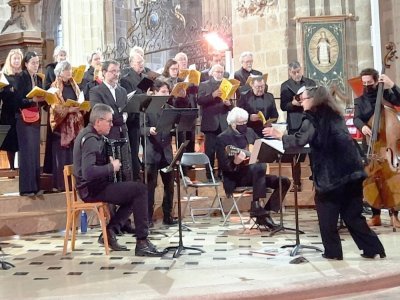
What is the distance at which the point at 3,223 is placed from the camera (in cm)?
816

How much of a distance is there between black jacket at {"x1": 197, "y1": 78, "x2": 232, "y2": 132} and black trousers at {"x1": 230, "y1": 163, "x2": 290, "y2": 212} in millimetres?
1500

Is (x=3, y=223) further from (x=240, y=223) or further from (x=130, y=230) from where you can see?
(x=240, y=223)

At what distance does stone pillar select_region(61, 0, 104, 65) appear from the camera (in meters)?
17.1

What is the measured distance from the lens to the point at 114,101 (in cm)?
768

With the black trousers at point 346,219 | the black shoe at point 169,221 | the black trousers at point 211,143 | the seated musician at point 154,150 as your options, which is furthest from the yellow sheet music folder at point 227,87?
the black trousers at point 346,219

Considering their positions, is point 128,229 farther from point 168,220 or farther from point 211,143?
point 211,143

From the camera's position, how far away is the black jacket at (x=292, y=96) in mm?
9629

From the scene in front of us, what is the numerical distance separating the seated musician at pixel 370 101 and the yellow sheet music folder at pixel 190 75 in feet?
6.54

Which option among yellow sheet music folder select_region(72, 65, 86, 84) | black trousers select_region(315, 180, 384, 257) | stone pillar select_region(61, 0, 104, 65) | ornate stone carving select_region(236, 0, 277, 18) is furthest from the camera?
stone pillar select_region(61, 0, 104, 65)

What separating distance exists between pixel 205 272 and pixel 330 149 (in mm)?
1446

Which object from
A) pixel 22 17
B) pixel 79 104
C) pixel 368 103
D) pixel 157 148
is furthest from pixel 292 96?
pixel 22 17

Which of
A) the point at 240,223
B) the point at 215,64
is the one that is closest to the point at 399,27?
the point at 215,64

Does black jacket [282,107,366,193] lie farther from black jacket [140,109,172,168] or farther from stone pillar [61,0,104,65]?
stone pillar [61,0,104,65]

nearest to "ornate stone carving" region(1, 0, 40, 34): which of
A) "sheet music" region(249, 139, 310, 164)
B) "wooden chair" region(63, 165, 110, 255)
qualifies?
"wooden chair" region(63, 165, 110, 255)
